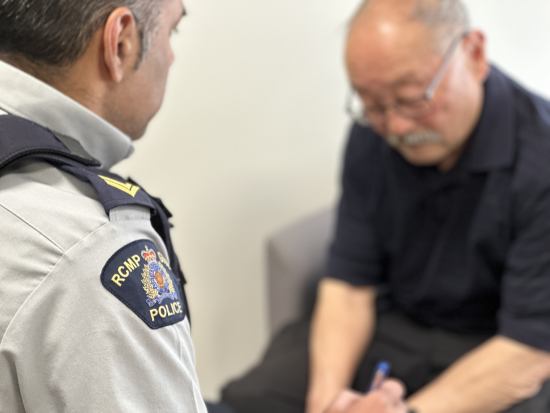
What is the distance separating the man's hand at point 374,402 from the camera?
104 cm

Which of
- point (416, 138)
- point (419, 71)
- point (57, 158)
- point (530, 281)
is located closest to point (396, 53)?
point (419, 71)

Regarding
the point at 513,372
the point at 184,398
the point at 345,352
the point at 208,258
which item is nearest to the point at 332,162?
the point at 208,258

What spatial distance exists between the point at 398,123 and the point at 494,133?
207mm

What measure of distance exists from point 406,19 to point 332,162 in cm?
90

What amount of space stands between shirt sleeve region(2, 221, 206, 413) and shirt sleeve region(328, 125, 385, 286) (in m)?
0.90

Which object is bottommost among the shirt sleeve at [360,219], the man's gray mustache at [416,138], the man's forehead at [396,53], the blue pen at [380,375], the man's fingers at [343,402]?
the blue pen at [380,375]

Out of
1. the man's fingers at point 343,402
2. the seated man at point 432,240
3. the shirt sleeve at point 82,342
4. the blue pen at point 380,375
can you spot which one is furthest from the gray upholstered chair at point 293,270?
the shirt sleeve at point 82,342

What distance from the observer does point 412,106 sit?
113 centimetres

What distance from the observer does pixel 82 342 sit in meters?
0.48

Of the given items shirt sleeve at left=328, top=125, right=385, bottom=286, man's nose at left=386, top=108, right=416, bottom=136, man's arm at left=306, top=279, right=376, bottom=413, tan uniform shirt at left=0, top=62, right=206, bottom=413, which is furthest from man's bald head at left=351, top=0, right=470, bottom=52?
tan uniform shirt at left=0, top=62, right=206, bottom=413

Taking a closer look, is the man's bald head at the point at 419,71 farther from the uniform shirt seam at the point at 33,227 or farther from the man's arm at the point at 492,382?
the uniform shirt seam at the point at 33,227

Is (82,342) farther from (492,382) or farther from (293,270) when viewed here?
(293,270)

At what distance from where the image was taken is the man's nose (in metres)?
1.15

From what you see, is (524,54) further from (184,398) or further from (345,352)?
(184,398)
